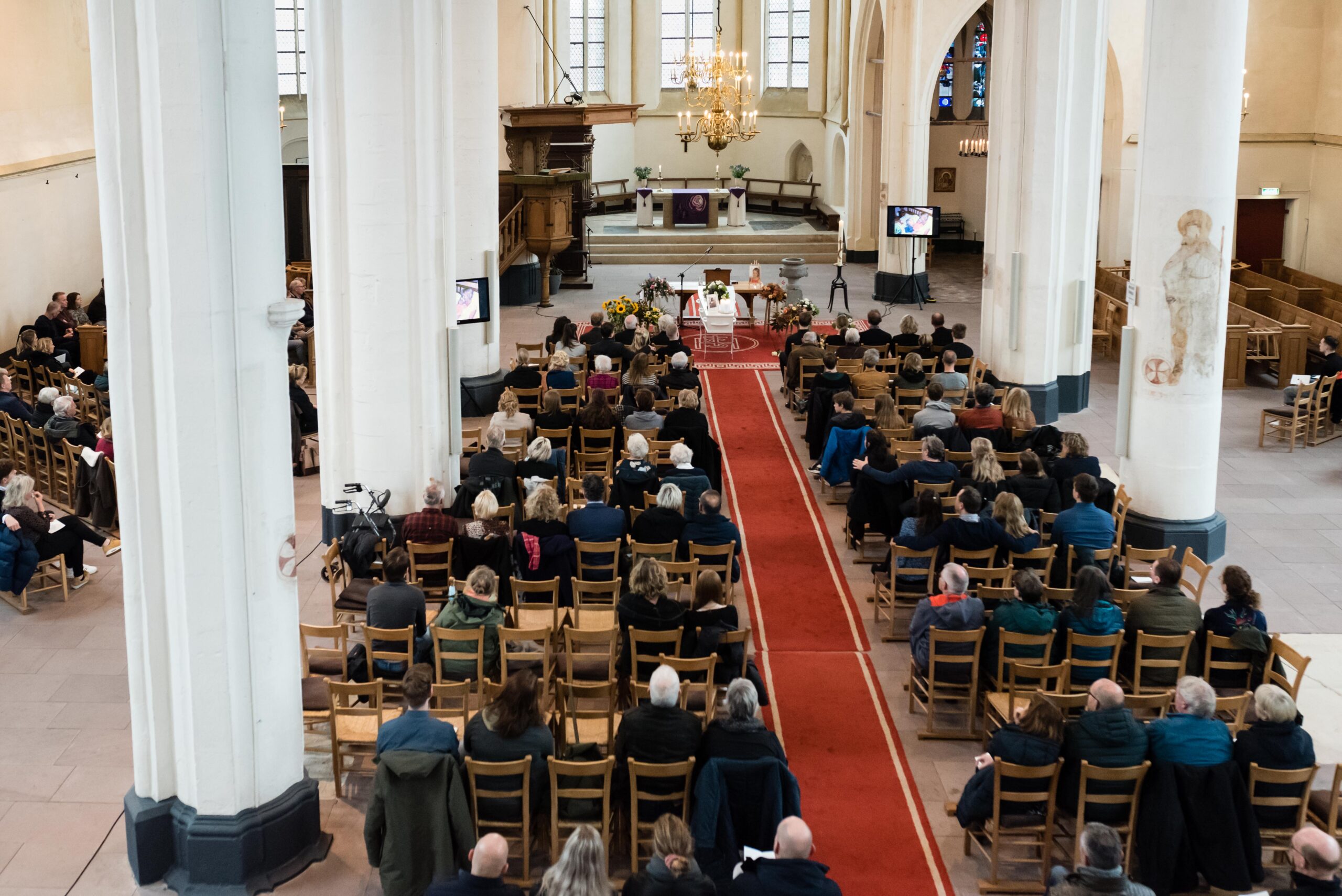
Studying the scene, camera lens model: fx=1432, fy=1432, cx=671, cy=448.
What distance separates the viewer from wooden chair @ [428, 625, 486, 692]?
954 cm

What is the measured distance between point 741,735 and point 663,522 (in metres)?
3.92

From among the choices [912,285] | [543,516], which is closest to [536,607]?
[543,516]

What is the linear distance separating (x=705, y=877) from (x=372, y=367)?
7912mm

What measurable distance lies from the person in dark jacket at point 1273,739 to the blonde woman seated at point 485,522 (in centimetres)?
581

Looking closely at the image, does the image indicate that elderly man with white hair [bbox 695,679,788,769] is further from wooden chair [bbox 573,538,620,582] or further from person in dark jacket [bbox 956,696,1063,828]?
wooden chair [bbox 573,538,620,582]

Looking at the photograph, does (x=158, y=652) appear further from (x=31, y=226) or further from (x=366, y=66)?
(x=31, y=226)

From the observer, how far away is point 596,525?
38.7 ft

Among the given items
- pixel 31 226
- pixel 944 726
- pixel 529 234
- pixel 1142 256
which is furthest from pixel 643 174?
pixel 944 726

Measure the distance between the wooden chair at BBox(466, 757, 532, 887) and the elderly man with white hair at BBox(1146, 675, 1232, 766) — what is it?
355 centimetres

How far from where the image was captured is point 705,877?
667 cm

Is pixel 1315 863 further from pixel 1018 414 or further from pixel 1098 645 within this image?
pixel 1018 414

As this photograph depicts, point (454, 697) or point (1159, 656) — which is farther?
point (1159, 656)

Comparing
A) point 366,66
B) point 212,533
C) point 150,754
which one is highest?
point 366,66

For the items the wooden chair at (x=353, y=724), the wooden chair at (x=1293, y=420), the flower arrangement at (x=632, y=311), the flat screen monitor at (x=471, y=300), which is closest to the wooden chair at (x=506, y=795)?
the wooden chair at (x=353, y=724)
